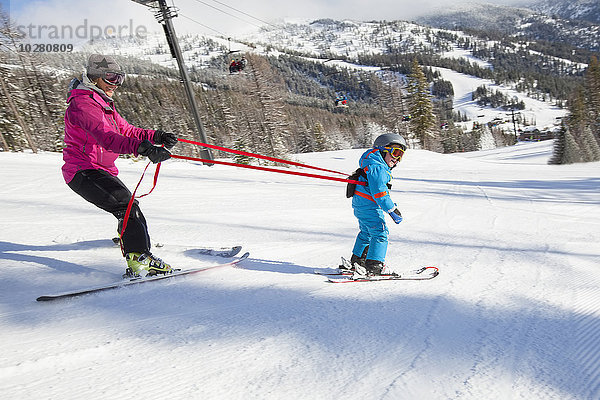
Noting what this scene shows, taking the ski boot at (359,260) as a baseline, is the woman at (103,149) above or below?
above

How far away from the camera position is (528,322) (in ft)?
9.10

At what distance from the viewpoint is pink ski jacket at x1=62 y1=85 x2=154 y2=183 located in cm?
294

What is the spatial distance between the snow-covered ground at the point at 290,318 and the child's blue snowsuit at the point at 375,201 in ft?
1.61

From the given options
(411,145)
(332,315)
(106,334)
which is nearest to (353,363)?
(332,315)

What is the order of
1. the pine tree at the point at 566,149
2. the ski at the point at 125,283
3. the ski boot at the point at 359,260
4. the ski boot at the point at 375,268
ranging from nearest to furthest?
the ski at the point at 125,283, the ski boot at the point at 375,268, the ski boot at the point at 359,260, the pine tree at the point at 566,149

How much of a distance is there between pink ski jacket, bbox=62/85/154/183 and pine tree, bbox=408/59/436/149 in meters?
43.3

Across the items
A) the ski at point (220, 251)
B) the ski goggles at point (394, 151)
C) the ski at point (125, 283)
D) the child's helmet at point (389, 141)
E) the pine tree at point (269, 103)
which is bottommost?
the ski at point (220, 251)

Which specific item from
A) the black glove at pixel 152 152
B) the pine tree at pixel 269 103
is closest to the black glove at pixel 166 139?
the black glove at pixel 152 152

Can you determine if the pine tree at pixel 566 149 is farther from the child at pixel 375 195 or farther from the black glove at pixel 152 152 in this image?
the black glove at pixel 152 152

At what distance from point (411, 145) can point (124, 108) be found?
62.4 meters

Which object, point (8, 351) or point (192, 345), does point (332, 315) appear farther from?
point (8, 351)

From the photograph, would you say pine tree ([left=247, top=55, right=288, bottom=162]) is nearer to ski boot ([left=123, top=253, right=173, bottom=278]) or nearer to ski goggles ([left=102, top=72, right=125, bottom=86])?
ski goggles ([left=102, top=72, right=125, bottom=86])

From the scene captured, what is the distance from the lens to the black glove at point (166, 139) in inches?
129

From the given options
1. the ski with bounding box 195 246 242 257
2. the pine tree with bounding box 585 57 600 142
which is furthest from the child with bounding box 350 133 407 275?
the pine tree with bounding box 585 57 600 142
